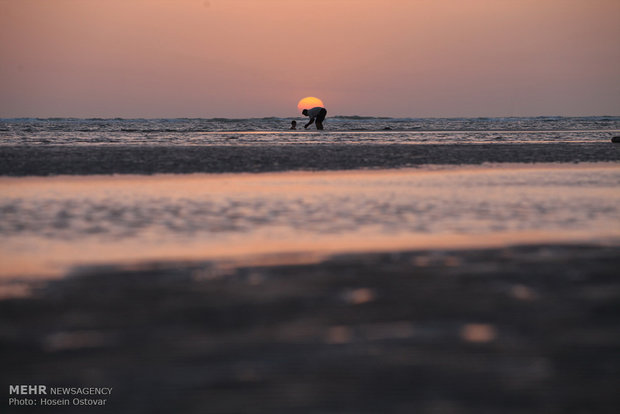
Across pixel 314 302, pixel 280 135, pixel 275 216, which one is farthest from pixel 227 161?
pixel 280 135

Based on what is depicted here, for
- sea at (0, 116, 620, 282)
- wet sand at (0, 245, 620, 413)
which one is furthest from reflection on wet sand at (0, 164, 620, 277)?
wet sand at (0, 245, 620, 413)

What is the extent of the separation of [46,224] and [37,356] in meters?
5.68

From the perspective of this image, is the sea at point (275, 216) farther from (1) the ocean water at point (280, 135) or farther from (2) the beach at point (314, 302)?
(1) the ocean water at point (280, 135)

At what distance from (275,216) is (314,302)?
496 cm

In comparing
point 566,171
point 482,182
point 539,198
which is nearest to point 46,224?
point 539,198

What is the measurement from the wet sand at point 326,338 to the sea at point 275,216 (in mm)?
1083

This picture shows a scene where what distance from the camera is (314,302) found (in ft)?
17.5

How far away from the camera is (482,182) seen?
52.2 ft

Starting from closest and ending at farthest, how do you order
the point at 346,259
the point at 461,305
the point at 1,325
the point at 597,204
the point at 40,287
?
the point at 1,325 → the point at 461,305 → the point at 40,287 → the point at 346,259 → the point at 597,204

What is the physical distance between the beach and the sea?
0.07m

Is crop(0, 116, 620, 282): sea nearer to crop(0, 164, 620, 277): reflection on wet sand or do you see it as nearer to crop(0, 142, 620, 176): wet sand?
crop(0, 164, 620, 277): reflection on wet sand

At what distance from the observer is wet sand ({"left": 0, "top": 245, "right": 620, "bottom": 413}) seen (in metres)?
3.52

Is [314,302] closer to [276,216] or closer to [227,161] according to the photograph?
[276,216]

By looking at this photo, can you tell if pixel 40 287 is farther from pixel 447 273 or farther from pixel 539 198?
pixel 539 198
